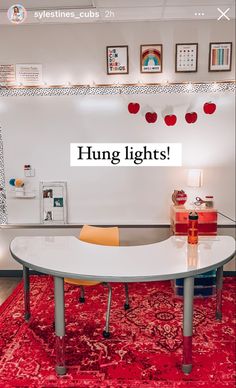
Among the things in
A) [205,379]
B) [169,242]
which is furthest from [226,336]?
[169,242]

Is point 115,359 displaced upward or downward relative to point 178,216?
downward

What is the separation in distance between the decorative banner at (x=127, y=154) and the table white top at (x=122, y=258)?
1.35 meters

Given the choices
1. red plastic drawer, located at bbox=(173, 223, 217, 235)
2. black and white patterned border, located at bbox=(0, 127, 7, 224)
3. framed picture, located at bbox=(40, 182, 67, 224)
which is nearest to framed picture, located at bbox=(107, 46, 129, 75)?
framed picture, located at bbox=(40, 182, 67, 224)

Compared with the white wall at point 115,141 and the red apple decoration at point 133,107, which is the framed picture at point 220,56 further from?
the red apple decoration at point 133,107

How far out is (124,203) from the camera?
14.3 feet

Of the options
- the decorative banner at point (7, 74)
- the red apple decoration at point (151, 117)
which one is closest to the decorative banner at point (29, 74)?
the decorative banner at point (7, 74)

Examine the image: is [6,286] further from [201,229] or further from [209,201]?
[209,201]

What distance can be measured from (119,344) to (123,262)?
0.79m

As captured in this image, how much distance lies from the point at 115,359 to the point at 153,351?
1.03 feet

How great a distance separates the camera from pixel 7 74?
4199 millimetres

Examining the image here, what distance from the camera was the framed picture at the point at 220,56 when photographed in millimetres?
4062

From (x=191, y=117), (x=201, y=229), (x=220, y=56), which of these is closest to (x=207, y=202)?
(x=201, y=229)

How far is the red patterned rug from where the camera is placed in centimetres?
248

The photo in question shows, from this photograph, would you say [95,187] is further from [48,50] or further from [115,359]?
[115,359]
